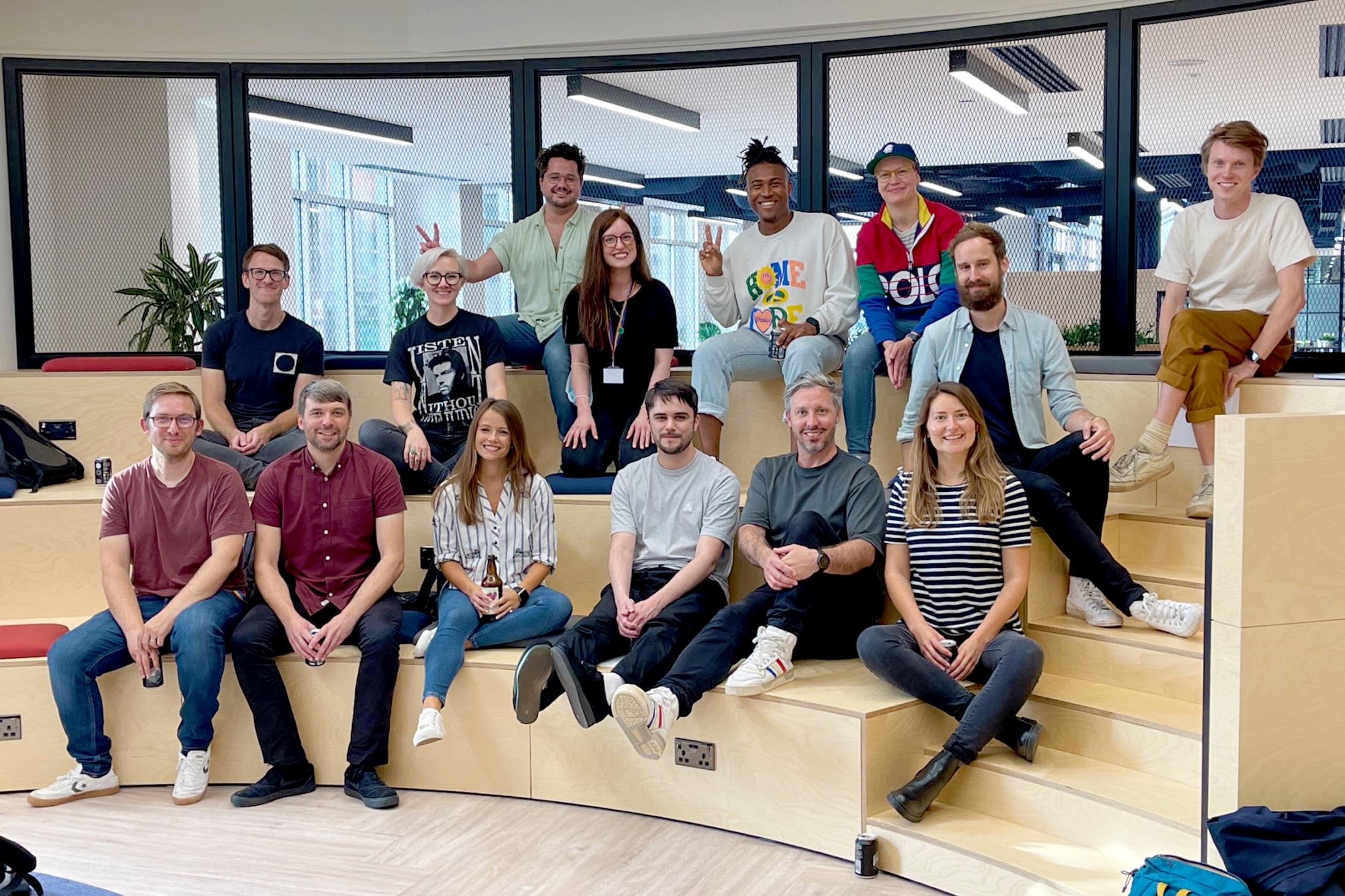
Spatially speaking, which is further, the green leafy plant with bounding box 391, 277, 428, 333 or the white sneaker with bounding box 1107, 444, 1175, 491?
the green leafy plant with bounding box 391, 277, 428, 333

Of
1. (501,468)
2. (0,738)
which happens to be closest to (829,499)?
(501,468)

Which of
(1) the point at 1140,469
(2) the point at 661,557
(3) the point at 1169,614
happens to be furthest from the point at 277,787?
(1) the point at 1140,469

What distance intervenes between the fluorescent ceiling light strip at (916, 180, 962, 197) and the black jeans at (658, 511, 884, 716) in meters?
2.04

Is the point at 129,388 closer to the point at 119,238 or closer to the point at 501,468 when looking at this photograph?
the point at 119,238

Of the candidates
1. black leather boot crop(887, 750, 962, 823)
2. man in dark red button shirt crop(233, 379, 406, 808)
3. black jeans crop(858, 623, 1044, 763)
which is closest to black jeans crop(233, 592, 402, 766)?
man in dark red button shirt crop(233, 379, 406, 808)

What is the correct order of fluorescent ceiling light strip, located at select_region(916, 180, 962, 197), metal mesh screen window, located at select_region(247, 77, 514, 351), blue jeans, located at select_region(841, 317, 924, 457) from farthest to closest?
metal mesh screen window, located at select_region(247, 77, 514, 351) < fluorescent ceiling light strip, located at select_region(916, 180, 962, 197) < blue jeans, located at select_region(841, 317, 924, 457)

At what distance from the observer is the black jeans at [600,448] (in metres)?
5.01

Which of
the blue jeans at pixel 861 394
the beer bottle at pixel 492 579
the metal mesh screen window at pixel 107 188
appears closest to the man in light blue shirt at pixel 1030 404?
the blue jeans at pixel 861 394

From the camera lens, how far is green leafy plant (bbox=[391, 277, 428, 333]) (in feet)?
19.3

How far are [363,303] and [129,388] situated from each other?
3.55 ft

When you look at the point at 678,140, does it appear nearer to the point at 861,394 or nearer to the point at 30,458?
the point at 861,394

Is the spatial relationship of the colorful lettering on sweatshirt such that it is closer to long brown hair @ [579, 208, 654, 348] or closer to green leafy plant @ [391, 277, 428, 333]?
long brown hair @ [579, 208, 654, 348]

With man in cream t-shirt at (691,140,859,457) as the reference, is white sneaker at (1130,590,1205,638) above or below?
below

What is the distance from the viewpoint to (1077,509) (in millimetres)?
4000
